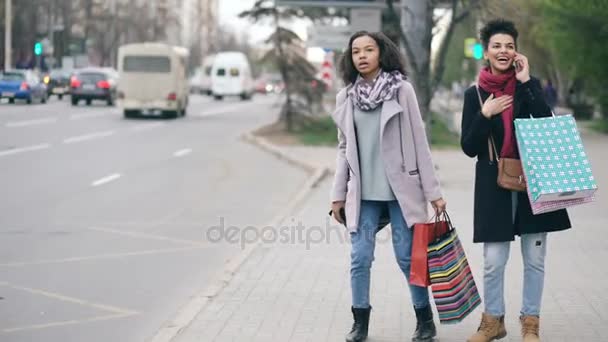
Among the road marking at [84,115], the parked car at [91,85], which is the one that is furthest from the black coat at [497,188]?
the parked car at [91,85]

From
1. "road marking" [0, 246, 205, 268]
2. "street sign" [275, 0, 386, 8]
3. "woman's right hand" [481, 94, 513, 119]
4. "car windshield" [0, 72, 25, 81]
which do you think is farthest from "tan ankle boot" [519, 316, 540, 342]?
"car windshield" [0, 72, 25, 81]

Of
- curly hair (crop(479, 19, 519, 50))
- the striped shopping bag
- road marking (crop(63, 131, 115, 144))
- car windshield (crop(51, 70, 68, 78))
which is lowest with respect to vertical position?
car windshield (crop(51, 70, 68, 78))

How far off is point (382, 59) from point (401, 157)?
1.84ft

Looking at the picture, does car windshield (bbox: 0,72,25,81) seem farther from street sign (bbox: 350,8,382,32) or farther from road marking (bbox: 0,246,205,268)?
road marking (bbox: 0,246,205,268)

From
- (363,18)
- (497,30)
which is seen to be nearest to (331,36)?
(363,18)

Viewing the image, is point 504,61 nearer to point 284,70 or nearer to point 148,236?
point 148,236

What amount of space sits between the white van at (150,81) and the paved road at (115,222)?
45.1ft

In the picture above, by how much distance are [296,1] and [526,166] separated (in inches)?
606

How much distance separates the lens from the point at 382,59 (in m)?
6.68

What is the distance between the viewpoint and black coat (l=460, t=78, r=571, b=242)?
652 cm

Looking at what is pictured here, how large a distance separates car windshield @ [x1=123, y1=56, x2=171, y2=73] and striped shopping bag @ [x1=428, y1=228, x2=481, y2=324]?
126 ft

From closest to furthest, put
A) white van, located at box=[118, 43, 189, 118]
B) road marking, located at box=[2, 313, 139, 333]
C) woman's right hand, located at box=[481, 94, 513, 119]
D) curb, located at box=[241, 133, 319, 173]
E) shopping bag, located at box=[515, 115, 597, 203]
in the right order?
shopping bag, located at box=[515, 115, 597, 203] → woman's right hand, located at box=[481, 94, 513, 119] → road marking, located at box=[2, 313, 139, 333] → curb, located at box=[241, 133, 319, 173] → white van, located at box=[118, 43, 189, 118]

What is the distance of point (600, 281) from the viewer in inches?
358

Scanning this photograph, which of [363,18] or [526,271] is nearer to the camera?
[526,271]
